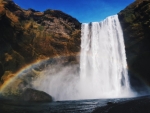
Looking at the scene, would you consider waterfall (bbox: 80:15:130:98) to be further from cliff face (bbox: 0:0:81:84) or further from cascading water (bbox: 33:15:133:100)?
cliff face (bbox: 0:0:81:84)

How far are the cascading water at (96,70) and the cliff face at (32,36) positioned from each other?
3577 millimetres

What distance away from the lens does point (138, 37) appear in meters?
42.4

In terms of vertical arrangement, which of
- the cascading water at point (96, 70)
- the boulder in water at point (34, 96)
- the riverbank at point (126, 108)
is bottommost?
the riverbank at point (126, 108)

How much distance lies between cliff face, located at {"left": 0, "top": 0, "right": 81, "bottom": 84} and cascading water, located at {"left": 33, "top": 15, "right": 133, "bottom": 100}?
358 cm

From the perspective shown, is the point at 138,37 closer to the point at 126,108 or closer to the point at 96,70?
the point at 96,70

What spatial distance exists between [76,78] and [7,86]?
15659mm

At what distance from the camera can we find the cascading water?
42.8 m

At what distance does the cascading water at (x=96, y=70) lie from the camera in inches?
1686

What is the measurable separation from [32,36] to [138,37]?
2282 cm

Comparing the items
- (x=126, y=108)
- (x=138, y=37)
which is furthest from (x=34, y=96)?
(x=138, y=37)

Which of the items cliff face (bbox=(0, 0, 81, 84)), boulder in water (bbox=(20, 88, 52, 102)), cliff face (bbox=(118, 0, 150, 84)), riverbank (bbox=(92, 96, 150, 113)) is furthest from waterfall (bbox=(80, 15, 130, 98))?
Result: riverbank (bbox=(92, 96, 150, 113))

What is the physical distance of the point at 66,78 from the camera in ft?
156

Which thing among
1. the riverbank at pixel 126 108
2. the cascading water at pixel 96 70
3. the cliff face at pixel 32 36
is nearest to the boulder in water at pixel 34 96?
the cliff face at pixel 32 36

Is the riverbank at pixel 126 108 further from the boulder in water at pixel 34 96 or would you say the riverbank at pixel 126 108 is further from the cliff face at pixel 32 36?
the cliff face at pixel 32 36
